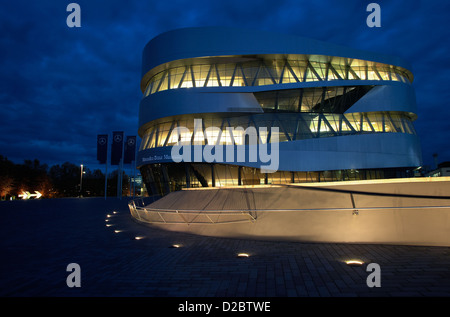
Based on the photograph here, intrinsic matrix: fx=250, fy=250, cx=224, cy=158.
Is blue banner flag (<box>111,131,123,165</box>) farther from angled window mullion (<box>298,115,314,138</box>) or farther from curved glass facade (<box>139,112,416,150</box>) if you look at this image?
angled window mullion (<box>298,115,314,138</box>)

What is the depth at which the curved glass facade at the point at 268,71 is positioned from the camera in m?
30.8

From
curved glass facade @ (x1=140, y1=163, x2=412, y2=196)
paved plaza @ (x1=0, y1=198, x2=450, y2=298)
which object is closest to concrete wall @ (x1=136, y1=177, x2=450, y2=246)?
paved plaza @ (x1=0, y1=198, x2=450, y2=298)

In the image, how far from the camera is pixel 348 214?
9227 millimetres

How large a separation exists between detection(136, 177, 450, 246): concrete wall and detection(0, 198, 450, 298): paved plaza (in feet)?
1.39

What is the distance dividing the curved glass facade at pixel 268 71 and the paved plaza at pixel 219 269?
80.9ft

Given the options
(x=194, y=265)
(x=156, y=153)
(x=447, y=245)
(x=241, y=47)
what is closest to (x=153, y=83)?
(x=156, y=153)

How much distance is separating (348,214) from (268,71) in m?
25.5

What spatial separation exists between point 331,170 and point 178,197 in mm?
20310

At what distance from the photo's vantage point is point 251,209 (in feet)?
36.5

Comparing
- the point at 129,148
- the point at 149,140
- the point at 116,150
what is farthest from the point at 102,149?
the point at 149,140

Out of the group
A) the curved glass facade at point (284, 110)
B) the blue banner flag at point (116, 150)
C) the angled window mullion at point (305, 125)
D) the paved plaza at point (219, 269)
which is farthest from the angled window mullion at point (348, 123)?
the blue banner flag at point (116, 150)

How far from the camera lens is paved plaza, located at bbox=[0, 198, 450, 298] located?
17.1 feet

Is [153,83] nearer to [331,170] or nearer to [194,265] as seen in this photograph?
[331,170]
